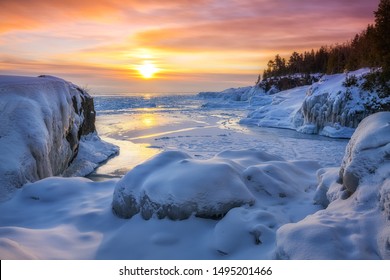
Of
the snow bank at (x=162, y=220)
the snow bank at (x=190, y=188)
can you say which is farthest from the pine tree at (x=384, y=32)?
the snow bank at (x=190, y=188)

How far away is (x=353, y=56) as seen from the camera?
1415 inches

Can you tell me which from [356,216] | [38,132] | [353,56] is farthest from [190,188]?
[353,56]

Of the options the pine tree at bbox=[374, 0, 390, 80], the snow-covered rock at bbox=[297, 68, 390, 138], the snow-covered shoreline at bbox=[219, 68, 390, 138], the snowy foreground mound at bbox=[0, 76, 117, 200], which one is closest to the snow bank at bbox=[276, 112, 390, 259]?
the pine tree at bbox=[374, 0, 390, 80]

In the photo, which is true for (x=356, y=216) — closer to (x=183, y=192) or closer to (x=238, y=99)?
(x=183, y=192)

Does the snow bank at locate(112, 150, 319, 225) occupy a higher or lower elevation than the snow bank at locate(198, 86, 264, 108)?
lower

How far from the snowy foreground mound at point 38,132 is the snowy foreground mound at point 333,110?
607 inches

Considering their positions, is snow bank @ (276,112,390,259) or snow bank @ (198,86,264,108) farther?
snow bank @ (198,86,264,108)

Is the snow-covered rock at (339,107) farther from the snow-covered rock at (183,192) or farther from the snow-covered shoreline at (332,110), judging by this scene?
the snow-covered rock at (183,192)

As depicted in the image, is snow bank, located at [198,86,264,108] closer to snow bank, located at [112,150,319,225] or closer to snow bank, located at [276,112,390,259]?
snow bank, located at [112,150,319,225]

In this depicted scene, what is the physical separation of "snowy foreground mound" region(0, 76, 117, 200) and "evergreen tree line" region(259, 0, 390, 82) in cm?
991

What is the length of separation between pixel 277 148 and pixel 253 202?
10.0 m

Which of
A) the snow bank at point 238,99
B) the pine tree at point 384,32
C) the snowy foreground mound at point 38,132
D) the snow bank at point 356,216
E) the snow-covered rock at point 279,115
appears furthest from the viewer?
the snow bank at point 238,99

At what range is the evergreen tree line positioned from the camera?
9711mm

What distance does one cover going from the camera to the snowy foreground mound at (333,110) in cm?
2022
